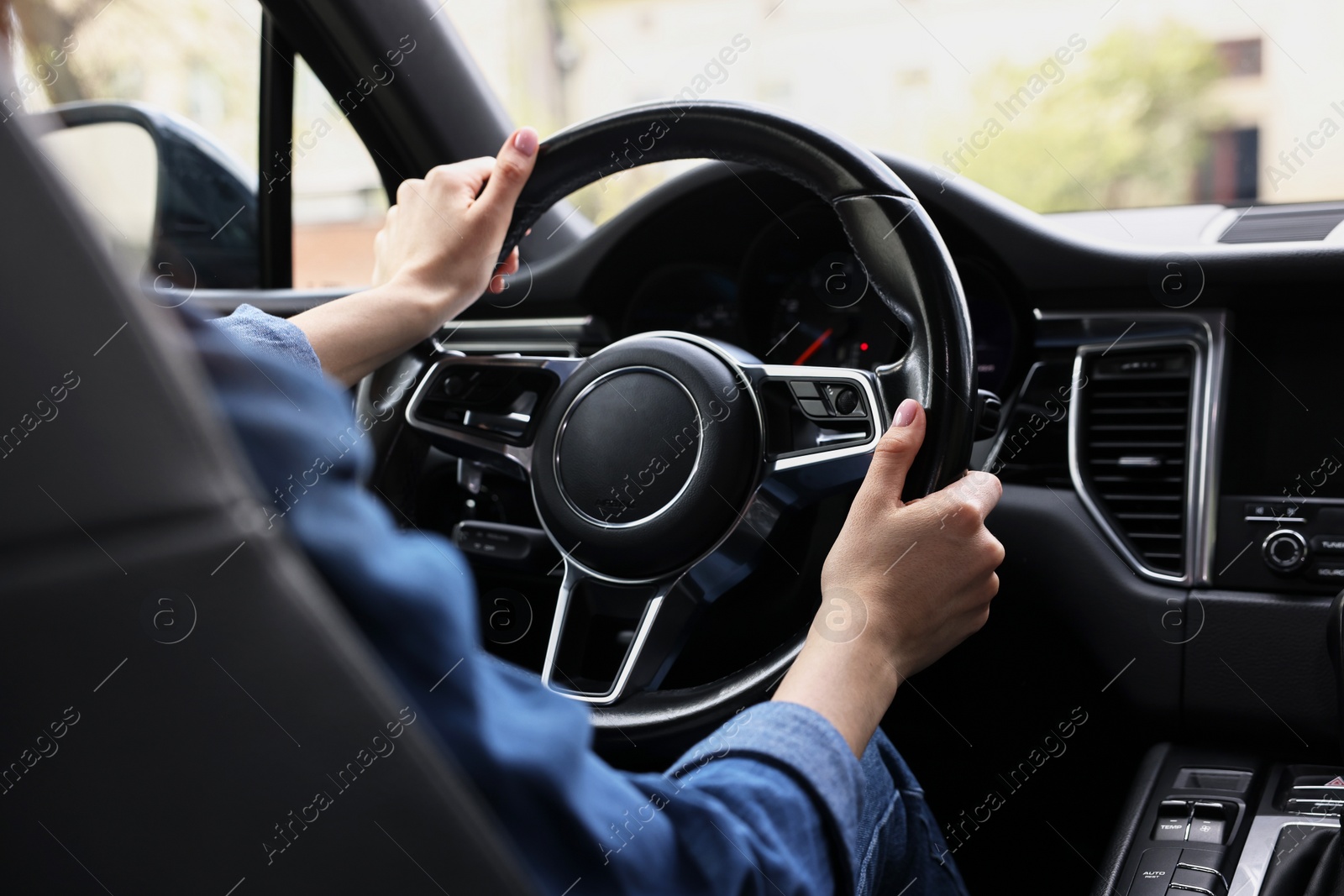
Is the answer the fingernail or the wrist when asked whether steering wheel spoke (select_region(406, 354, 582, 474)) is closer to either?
the wrist

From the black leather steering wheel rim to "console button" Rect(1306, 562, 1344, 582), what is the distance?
49cm

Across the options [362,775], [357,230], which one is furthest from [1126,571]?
[357,230]

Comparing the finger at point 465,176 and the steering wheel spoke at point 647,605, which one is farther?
the finger at point 465,176

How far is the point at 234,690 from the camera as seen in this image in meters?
0.38

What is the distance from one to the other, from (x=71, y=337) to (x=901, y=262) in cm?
67

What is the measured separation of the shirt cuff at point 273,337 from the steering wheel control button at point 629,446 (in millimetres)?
238

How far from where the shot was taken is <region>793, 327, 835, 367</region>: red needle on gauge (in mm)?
1489

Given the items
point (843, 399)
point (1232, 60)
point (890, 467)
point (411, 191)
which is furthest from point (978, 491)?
point (1232, 60)

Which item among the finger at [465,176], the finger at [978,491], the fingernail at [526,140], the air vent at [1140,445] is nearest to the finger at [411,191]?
A: the finger at [465,176]

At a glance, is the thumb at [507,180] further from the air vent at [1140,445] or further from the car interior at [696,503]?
the air vent at [1140,445]

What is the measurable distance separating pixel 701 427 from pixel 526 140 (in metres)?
0.32

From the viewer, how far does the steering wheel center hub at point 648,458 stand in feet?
3.09

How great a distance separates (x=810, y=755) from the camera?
1.91ft

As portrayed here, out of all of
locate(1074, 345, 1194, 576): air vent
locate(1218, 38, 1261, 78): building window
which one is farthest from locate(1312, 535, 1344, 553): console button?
locate(1218, 38, 1261, 78): building window
